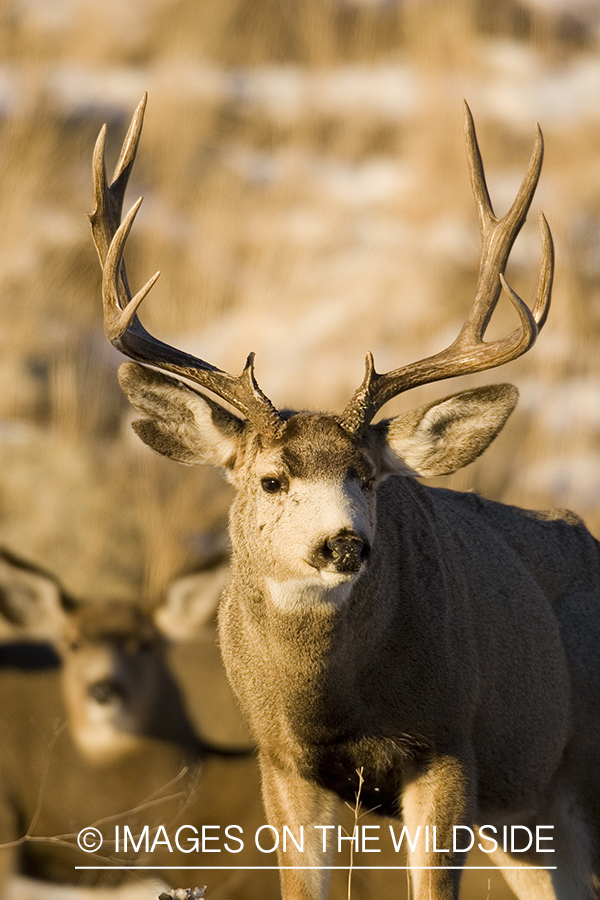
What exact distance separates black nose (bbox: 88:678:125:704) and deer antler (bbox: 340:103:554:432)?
584 cm

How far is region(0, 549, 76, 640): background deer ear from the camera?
10.4 meters

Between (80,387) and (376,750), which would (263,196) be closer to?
(80,387)

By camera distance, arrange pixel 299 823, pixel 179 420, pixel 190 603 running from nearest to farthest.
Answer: pixel 299 823 < pixel 179 420 < pixel 190 603

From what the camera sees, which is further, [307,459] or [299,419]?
[299,419]

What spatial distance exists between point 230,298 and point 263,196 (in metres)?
1.98

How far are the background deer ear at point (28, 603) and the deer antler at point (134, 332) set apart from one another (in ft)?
17.6

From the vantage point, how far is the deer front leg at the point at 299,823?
507 cm

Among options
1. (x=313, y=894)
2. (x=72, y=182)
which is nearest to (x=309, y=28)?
(x=72, y=182)

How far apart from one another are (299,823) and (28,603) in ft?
19.1

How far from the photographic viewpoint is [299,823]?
5.09m

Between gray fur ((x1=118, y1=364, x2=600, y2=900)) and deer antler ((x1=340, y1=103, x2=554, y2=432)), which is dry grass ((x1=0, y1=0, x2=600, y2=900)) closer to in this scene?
gray fur ((x1=118, y1=364, x2=600, y2=900))
